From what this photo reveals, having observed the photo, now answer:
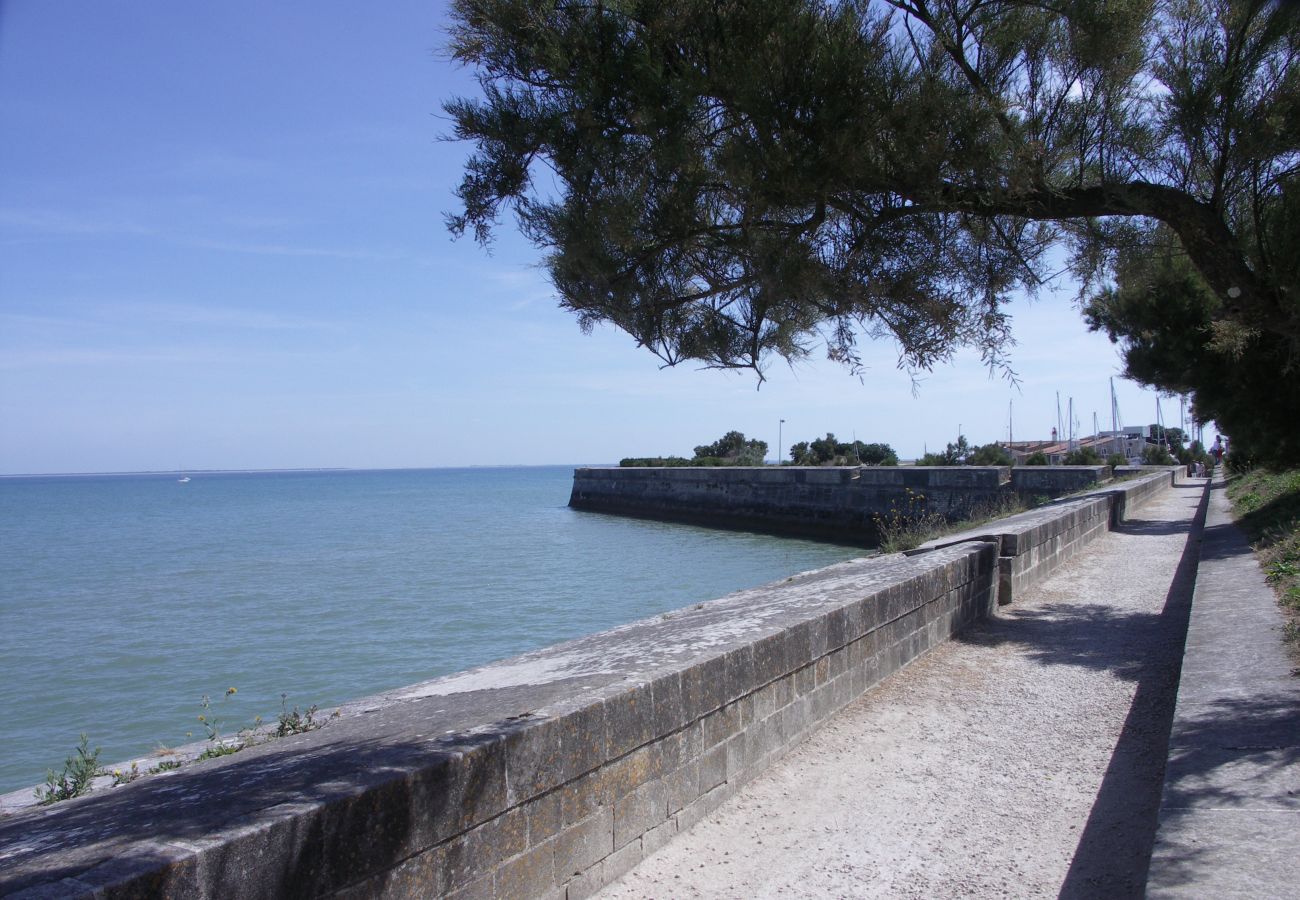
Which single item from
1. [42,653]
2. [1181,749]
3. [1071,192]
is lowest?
[42,653]

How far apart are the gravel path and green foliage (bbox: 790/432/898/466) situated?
41.0 metres

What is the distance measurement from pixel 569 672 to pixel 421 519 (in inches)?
1725

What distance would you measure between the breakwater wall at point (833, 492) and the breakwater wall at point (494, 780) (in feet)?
55.0

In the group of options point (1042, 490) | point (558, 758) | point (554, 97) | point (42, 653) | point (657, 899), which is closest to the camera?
point (558, 758)

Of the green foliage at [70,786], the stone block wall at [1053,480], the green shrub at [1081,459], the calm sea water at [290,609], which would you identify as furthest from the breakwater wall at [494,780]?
the green shrub at [1081,459]

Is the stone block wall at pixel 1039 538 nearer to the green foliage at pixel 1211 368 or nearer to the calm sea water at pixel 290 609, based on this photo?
the green foliage at pixel 1211 368

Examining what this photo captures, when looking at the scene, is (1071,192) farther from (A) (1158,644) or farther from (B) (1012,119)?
(A) (1158,644)

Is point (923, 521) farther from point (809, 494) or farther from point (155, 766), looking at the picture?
point (809, 494)

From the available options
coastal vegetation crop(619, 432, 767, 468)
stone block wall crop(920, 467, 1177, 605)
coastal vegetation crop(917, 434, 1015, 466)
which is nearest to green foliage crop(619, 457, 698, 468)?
coastal vegetation crop(619, 432, 767, 468)

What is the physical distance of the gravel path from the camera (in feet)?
10.6

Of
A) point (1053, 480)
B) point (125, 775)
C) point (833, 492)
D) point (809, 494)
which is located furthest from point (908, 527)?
point (809, 494)

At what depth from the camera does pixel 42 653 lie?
46.1ft

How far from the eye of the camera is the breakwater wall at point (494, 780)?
6.98 ft

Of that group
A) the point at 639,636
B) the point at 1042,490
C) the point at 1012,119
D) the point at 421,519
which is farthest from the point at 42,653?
the point at 421,519
